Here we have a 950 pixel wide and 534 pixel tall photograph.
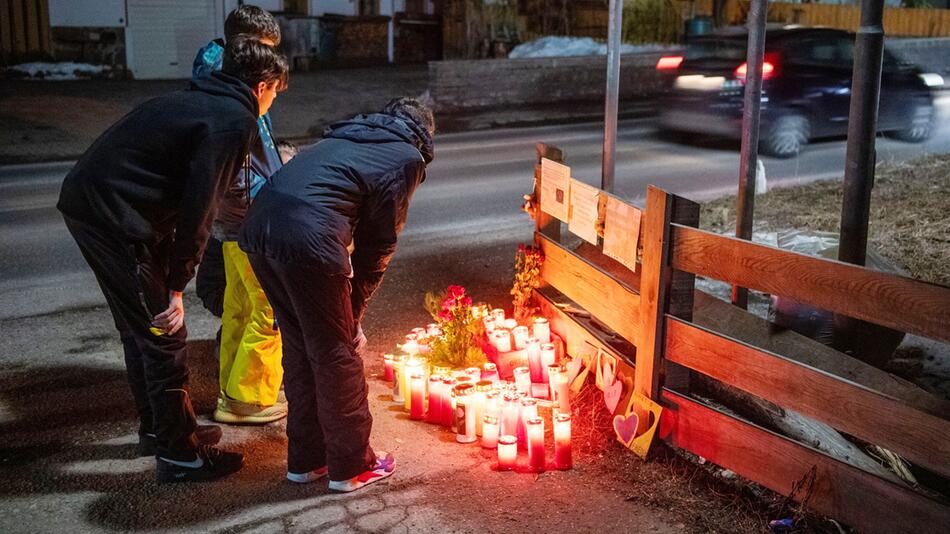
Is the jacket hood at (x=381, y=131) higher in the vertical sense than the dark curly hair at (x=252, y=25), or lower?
lower

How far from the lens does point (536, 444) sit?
183 inches

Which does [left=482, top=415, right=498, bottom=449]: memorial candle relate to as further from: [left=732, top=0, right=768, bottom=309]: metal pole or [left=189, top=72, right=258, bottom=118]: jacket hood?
[left=732, top=0, right=768, bottom=309]: metal pole

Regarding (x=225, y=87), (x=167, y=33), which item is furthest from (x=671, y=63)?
(x=167, y=33)

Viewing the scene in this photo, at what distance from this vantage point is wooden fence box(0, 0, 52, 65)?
2225cm

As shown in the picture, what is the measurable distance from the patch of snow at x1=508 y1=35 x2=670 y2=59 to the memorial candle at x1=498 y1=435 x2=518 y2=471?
71.3 ft

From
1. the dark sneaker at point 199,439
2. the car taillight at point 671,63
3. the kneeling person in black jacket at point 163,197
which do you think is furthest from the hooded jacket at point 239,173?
the car taillight at point 671,63

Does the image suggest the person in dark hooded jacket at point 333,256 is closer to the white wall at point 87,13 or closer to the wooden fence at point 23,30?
the wooden fence at point 23,30

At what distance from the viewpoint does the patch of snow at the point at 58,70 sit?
22.1m

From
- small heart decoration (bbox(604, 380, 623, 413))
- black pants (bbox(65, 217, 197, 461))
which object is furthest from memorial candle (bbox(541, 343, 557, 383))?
black pants (bbox(65, 217, 197, 461))

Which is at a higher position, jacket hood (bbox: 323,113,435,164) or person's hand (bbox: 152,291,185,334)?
jacket hood (bbox: 323,113,435,164)

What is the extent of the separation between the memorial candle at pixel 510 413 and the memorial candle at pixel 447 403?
1.27ft

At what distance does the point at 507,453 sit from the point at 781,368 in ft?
4.51

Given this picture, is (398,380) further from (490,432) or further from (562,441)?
(562,441)

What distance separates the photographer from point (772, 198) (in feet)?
33.4
